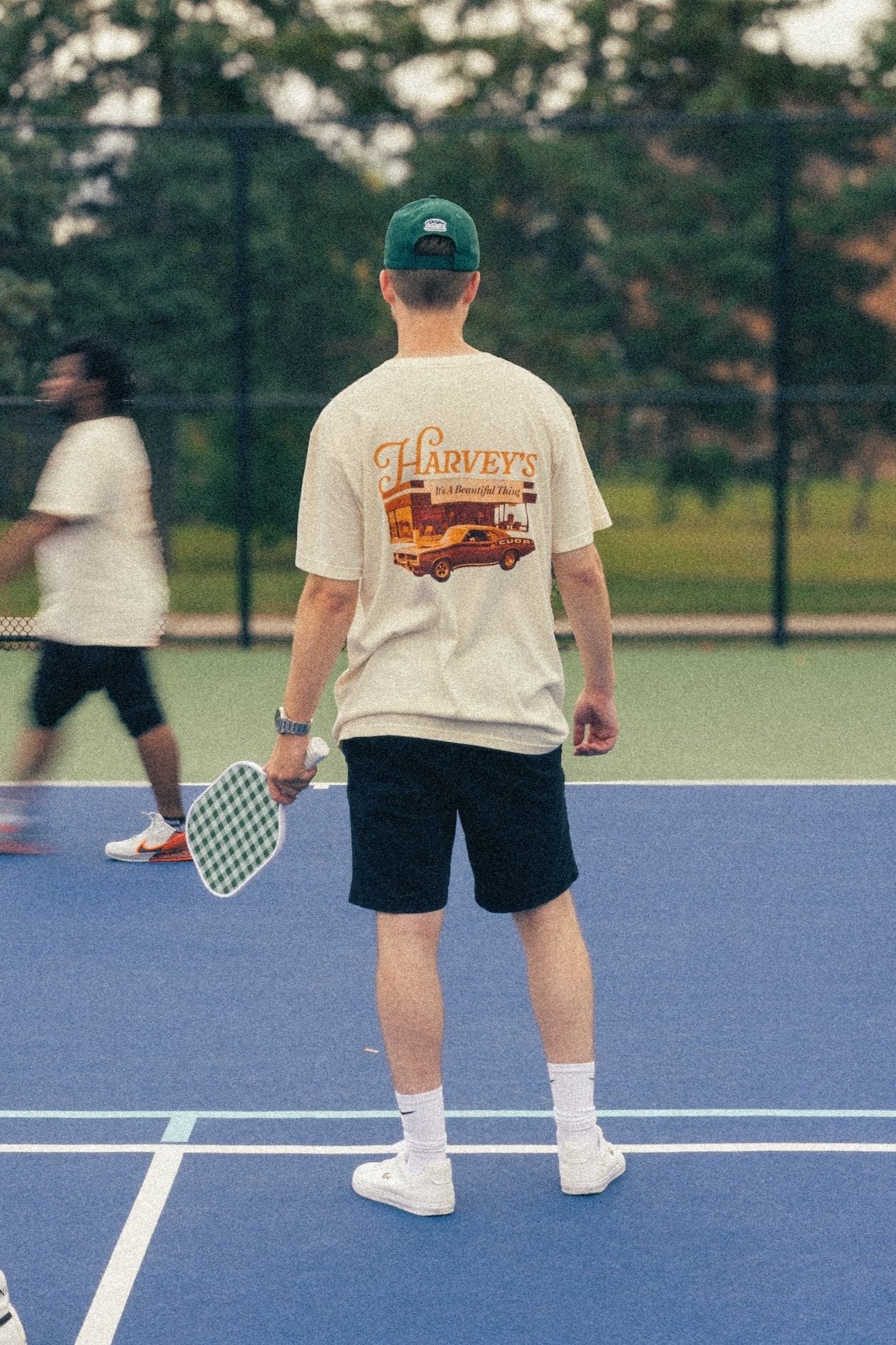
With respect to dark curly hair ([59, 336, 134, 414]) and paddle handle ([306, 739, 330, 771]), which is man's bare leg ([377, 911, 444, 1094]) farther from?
dark curly hair ([59, 336, 134, 414])

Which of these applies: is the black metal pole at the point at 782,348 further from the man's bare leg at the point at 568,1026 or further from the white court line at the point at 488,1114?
the man's bare leg at the point at 568,1026

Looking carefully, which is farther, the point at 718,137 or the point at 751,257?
the point at 751,257

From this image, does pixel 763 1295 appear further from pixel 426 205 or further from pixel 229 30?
pixel 229 30

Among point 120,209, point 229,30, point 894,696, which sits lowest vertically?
point 894,696

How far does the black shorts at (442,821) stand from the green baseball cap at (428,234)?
2.86 feet

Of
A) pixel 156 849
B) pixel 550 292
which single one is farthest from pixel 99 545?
pixel 550 292

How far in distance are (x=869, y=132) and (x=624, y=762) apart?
7.00 metres

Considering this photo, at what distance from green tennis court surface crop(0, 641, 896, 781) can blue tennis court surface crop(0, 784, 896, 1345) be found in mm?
1814

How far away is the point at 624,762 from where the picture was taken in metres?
8.39

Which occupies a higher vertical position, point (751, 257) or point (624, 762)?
point (751, 257)

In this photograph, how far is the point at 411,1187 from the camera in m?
3.63

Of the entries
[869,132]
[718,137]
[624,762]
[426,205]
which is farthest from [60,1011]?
[718,137]

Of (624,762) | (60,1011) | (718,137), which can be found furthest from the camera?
(718,137)

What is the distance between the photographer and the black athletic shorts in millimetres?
6316
